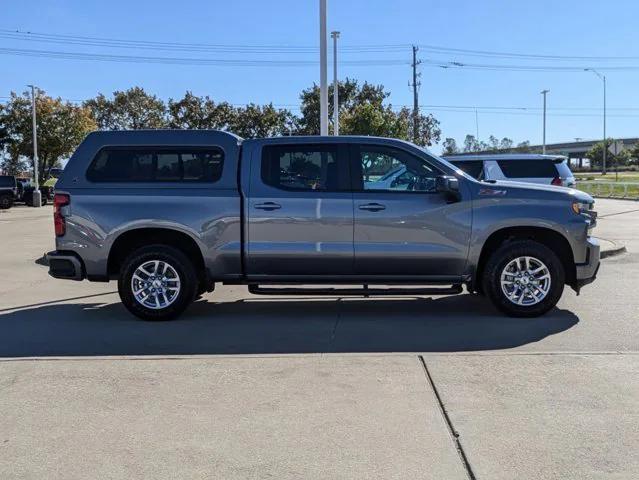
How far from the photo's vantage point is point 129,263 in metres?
7.27

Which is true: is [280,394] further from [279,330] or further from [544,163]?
[544,163]

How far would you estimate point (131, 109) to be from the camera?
57.8 metres

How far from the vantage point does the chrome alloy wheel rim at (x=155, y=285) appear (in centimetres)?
731

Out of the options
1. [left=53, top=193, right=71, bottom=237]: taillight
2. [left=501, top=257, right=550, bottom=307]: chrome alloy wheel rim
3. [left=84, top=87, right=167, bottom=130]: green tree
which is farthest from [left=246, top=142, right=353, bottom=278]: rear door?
[left=84, top=87, right=167, bottom=130]: green tree

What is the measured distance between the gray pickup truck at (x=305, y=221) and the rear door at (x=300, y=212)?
0.01 m

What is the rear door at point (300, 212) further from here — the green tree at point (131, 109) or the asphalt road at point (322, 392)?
the green tree at point (131, 109)

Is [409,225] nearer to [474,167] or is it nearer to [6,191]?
[474,167]

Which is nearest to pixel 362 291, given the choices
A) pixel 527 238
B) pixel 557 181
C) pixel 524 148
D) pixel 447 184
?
pixel 447 184

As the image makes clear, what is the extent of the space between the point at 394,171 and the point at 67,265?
3809mm

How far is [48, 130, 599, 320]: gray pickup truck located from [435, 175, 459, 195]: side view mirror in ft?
0.09

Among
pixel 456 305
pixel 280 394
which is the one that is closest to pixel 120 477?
pixel 280 394

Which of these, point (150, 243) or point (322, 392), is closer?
point (322, 392)

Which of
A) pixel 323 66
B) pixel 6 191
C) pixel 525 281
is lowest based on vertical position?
pixel 525 281

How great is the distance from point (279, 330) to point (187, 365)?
1.47m
